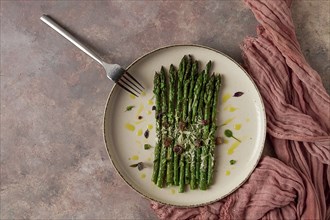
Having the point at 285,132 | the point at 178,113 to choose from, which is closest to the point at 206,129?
the point at 178,113

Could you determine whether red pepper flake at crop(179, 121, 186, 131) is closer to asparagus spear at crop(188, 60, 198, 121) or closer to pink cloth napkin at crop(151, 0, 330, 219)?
asparagus spear at crop(188, 60, 198, 121)

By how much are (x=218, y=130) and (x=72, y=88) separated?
2.74 ft

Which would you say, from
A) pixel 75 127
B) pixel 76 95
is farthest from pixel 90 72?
pixel 75 127

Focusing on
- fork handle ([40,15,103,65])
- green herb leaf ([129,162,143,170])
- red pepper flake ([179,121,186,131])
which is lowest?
green herb leaf ([129,162,143,170])

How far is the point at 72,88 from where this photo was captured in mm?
2594

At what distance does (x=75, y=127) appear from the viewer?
261 centimetres

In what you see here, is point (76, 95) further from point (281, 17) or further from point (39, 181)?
point (281, 17)

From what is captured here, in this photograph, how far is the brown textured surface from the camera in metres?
2.55

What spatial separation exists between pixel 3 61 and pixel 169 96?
0.96 m

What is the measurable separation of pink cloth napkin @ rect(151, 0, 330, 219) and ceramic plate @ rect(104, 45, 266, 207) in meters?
0.06

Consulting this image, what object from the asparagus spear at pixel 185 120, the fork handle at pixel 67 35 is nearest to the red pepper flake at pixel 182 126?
the asparagus spear at pixel 185 120

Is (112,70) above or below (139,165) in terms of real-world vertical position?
above

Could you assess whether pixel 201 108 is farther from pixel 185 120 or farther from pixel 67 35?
pixel 67 35

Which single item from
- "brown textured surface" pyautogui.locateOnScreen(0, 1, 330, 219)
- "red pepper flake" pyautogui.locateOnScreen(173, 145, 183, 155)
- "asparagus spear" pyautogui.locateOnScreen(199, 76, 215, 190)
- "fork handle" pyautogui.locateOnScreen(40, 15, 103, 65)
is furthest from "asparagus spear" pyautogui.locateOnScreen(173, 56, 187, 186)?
"fork handle" pyautogui.locateOnScreen(40, 15, 103, 65)
